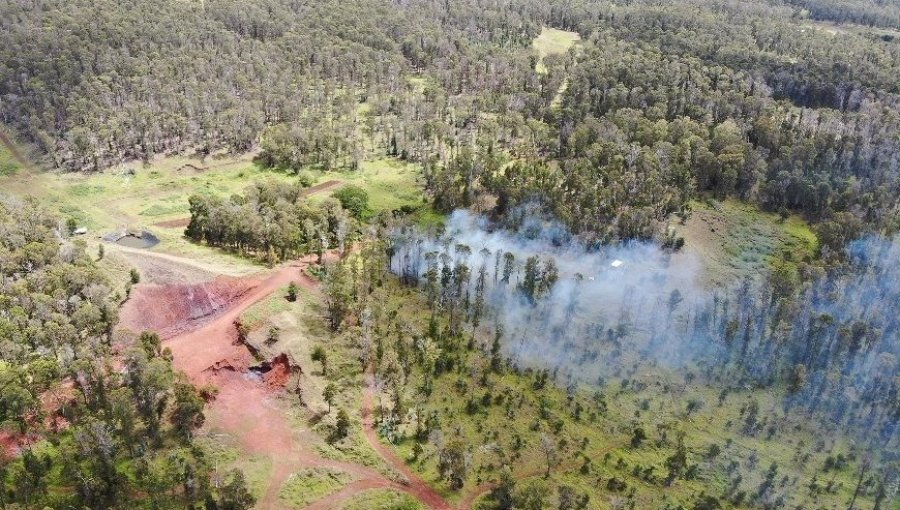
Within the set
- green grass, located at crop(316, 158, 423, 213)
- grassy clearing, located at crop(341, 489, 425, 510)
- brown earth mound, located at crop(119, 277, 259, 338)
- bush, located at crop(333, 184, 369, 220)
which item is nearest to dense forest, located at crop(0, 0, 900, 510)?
bush, located at crop(333, 184, 369, 220)

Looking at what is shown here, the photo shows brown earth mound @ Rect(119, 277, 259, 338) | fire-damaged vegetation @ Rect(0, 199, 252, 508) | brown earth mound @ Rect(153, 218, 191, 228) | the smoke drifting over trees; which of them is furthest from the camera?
brown earth mound @ Rect(153, 218, 191, 228)

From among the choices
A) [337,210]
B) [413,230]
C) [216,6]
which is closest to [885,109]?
[413,230]

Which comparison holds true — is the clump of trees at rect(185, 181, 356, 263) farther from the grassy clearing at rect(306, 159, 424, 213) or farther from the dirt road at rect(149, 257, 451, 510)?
the grassy clearing at rect(306, 159, 424, 213)

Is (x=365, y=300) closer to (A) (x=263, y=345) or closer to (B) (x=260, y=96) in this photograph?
(A) (x=263, y=345)

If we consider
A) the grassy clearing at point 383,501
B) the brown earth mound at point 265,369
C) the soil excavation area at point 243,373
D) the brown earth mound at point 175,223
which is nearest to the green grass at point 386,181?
the brown earth mound at point 175,223

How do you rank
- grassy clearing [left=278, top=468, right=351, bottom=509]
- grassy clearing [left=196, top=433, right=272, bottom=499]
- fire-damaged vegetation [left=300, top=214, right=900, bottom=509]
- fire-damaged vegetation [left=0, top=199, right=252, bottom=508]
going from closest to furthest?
fire-damaged vegetation [left=0, top=199, right=252, bottom=508]
grassy clearing [left=278, top=468, right=351, bottom=509]
grassy clearing [left=196, top=433, right=272, bottom=499]
fire-damaged vegetation [left=300, top=214, right=900, bottom=509]

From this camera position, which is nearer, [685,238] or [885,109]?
[685,238]

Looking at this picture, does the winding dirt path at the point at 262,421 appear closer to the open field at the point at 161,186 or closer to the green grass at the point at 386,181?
the open field at the point at 161,186
